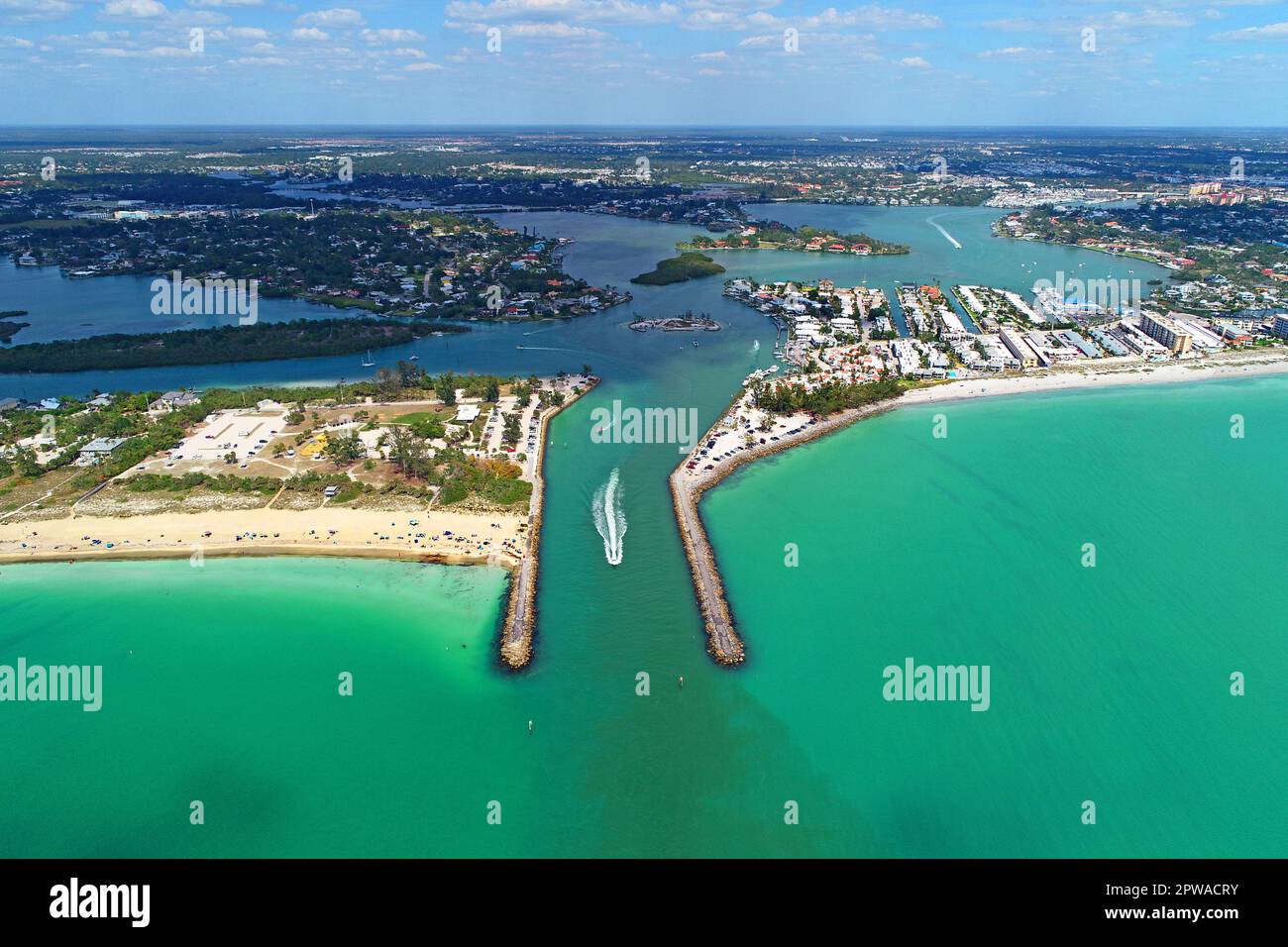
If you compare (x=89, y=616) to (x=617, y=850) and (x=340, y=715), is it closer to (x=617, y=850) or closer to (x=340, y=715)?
(x=340, y=715)

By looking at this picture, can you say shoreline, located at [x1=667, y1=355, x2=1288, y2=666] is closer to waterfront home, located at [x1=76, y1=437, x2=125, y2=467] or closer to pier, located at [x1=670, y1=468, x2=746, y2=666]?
pier, located at [x1=670, y1=468, x2=746, y2=666]

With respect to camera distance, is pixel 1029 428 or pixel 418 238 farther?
pixel 418 238

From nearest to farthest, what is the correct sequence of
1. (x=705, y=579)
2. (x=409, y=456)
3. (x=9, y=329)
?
(x=705, y=579)
(x=409, y=456)
(x=9, y=329)

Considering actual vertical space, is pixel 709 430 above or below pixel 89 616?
above

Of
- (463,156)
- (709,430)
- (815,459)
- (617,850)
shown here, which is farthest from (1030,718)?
(463,156)

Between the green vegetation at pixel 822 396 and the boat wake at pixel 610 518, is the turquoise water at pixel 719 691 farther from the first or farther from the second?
the green vegetation at pixel 822 396

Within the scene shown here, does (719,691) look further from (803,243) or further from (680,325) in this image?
(803,243)

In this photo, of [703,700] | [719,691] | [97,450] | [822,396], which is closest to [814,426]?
[822,396]
